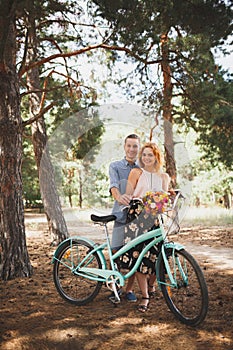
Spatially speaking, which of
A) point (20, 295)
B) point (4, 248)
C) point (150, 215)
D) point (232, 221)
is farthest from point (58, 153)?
point (232, 221)

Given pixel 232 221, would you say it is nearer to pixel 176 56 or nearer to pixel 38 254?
pixel 176 56

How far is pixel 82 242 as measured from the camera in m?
3.87

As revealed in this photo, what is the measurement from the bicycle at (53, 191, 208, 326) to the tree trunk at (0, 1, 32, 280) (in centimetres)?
100

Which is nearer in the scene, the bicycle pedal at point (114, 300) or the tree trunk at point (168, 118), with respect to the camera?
the bicycle pedal at point (114, 300)

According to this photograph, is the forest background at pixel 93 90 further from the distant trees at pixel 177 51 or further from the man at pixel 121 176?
the man at pixel 121 176

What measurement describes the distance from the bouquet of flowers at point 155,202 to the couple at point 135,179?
0.11 m

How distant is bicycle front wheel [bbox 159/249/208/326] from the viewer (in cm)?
310

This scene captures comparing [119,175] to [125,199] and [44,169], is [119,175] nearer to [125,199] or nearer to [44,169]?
A: [125,199]

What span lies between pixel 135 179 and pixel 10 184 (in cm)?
210

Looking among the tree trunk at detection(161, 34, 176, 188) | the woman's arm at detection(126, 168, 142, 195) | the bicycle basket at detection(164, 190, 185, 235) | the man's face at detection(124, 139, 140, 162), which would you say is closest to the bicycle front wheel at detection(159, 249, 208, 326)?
the bicycle basket at detection(164, 190, 185, 235)

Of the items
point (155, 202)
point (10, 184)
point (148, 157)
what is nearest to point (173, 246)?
point (155, 202)

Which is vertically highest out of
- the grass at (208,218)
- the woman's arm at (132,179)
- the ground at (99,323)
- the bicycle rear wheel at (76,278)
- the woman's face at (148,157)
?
the woman's face at (148,157)

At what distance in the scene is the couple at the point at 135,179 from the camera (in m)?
3.54

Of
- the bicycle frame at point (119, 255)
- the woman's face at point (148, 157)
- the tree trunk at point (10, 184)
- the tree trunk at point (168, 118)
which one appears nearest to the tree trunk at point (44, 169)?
the tree trunk at point (168, 118)
